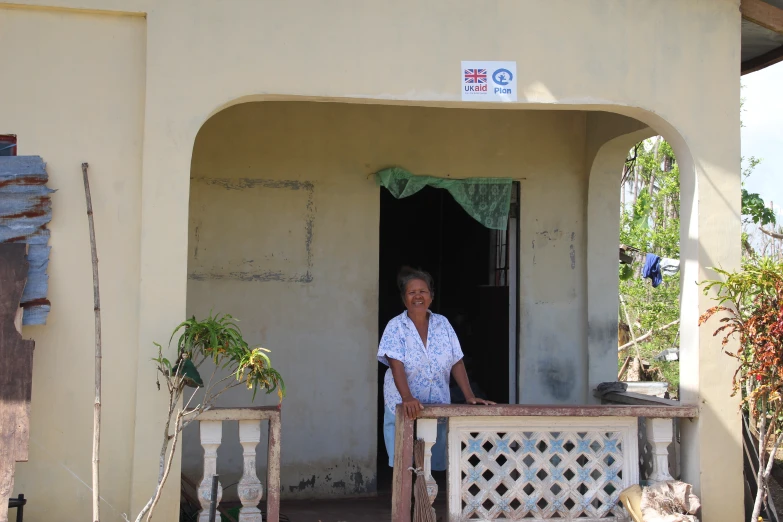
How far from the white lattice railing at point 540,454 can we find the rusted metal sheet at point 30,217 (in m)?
2.28

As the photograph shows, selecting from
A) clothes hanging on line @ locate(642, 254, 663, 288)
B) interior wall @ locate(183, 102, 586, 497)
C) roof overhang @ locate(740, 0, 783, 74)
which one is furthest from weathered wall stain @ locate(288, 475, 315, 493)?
clothes hanging on line @ locate(642, 254, 663, 288)

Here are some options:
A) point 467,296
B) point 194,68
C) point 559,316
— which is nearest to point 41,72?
point 194,68

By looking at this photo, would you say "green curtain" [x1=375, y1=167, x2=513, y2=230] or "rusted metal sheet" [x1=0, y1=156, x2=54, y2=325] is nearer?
"rusted metal sheet" [x1=0, y1=156, x2=54, y2=325]

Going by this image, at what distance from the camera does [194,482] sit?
6.14 m

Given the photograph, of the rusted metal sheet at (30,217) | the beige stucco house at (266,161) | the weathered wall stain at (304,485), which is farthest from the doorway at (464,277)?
the rusted metal sheet at (30,217)

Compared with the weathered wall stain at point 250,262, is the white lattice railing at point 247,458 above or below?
below

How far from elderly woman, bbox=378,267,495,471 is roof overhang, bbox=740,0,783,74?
2.89 m

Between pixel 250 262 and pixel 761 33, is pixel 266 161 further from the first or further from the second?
pixel 761 33

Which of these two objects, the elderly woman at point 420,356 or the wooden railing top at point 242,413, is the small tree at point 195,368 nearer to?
the wooden railing top at point 242,413

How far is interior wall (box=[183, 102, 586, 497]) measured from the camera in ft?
23.1

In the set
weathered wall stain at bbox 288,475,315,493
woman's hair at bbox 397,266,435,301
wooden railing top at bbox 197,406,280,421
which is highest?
woman's hair at bbox 397,266,435,301

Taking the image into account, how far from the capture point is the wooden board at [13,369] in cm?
470

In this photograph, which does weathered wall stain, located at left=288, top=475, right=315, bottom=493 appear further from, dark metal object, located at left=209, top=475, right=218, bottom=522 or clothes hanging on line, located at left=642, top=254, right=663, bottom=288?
clothes hanging on line, located at left=642, top=254, right=663, bottom=288

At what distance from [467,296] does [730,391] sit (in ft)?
13.6
